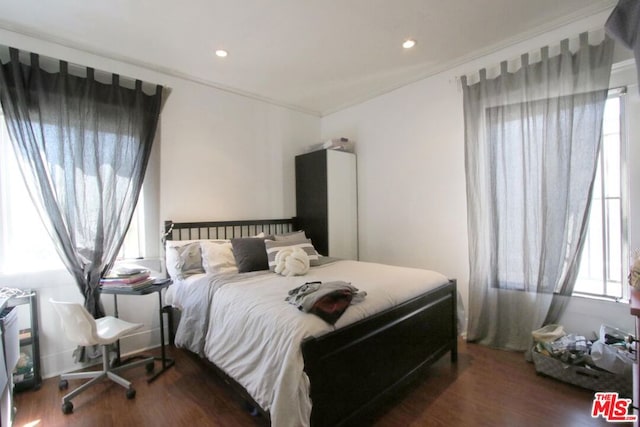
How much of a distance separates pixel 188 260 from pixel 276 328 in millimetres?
1466

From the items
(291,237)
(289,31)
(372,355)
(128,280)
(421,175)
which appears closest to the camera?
(372,355)

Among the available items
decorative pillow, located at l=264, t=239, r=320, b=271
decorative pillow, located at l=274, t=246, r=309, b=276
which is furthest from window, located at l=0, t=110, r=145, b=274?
decorative pillow, located at l=274, t=246, r=309, b=276

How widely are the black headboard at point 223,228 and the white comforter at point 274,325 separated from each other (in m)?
0.72

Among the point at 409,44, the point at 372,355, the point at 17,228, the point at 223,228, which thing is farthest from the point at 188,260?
the point at 409,44

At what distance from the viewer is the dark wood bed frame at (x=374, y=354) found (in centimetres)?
146

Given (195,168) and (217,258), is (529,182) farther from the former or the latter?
(195,168)

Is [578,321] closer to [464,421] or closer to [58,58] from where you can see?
[464,421]

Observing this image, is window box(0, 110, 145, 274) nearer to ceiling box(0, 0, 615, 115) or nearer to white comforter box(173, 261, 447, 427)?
ceiling box(0, 0, 615, 115)

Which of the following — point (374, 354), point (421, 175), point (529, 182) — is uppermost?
point (421, 175)

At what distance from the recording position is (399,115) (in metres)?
3.49

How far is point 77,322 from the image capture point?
6.45 feet

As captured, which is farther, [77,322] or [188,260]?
[188,260]

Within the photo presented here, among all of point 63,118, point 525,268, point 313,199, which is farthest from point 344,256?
point 63,118

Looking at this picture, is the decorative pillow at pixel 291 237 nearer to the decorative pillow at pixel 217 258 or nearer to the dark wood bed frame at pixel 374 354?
the decorative pillow at pixel 217 258
